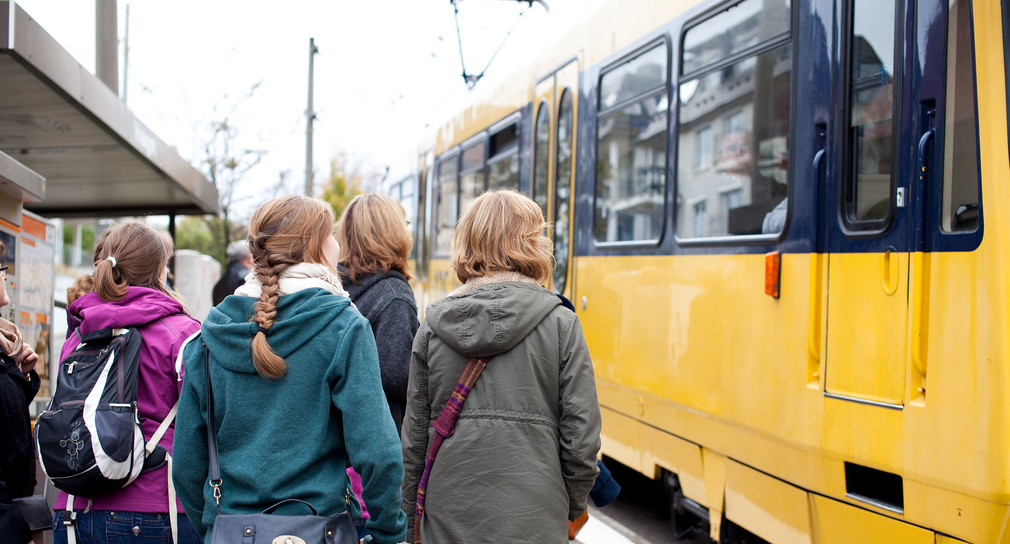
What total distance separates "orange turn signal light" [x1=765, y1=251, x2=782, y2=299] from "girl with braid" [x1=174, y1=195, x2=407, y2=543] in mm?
2318

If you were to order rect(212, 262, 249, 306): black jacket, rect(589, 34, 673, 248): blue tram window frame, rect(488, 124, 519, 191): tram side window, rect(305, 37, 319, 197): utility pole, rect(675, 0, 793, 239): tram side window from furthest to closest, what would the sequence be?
rect(305, 37, 319, 197): utility pole
rect(212, 262, 249, 306): black jacket
rect(488, 124, 519, 191): tram side window
rect(589, 34, 673, 248): blue tram window frame
rect(675, 0, 793, 239): tram side window

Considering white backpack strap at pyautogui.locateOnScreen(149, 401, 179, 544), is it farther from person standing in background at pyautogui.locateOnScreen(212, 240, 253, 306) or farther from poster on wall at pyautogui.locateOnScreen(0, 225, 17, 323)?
person standing in background at pyautogui.locateOnScreen(212, 240, 253, 306)

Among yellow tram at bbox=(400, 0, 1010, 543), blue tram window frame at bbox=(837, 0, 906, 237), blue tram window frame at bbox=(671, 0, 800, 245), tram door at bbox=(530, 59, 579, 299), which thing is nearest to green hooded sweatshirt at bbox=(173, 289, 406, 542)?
yellow tram at bbox=(400, 0, 1010, 543)

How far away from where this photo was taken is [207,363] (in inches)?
89.7

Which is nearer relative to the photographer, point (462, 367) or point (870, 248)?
point (462, 367)

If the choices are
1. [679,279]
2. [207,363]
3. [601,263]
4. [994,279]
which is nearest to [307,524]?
[207,363]

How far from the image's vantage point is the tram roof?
3.59 metres

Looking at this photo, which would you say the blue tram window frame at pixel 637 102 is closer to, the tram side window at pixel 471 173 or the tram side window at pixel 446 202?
the tram side window at pixel 471 173

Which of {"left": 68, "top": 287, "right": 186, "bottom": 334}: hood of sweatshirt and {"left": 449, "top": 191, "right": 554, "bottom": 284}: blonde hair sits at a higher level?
{"left": 449, "top": 191, "right": 554, "bottom": 284}: blonde hair

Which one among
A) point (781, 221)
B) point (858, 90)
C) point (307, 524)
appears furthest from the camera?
point (781, 221)

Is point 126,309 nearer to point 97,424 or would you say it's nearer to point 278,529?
point 97,424

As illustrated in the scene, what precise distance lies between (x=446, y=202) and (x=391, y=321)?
7292 mm

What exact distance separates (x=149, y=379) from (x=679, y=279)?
299 centimetres

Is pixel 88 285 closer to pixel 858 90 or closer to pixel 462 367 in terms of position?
pixel 462 367
